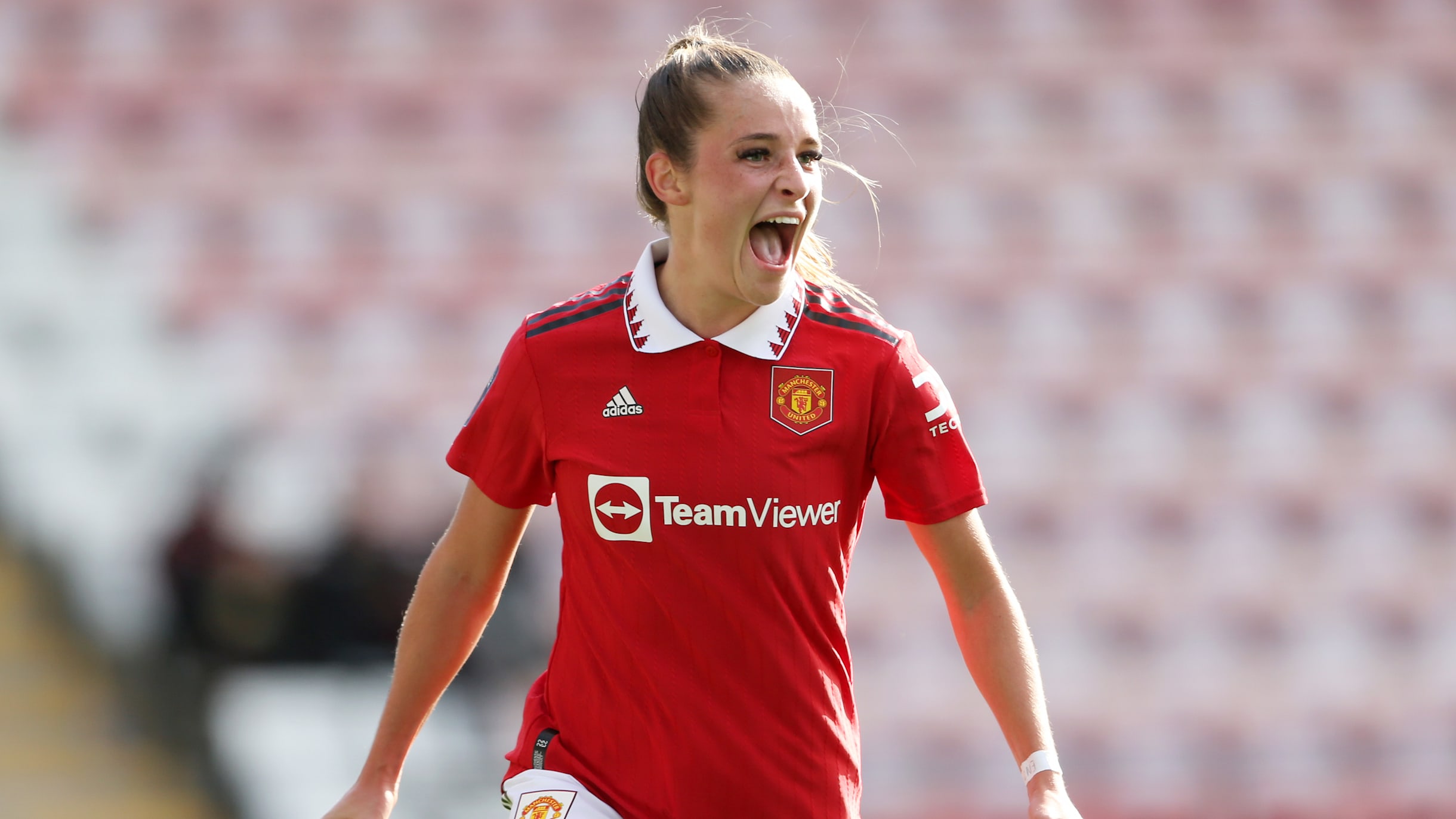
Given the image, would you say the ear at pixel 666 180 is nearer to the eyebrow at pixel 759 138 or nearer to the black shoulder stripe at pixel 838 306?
the eyebrow at pixel 759 138

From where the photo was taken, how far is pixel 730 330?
247 centimetres

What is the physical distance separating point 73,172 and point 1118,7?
5.33 meters

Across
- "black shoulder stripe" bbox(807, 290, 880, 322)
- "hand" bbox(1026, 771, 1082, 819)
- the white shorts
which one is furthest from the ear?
"hand" bbox(1026, 771, 1082, 819)

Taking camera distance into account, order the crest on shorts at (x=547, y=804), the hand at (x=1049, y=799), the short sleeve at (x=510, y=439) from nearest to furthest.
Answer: the hand at (x=1049, y=799)
the crest on shorts at (x=547, y=804)
the short sleeve at (x=510, y=439)

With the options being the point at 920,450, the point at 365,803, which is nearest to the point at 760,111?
the point at 920,450

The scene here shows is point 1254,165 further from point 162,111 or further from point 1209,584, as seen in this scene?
point 162,111

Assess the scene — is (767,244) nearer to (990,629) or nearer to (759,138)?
(759,138)

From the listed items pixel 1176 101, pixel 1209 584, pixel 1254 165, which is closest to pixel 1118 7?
pixel 1176 101

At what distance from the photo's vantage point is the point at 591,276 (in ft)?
23.7

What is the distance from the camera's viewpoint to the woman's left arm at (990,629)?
94.0 inches

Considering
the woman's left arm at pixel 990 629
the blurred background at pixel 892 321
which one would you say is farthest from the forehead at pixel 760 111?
the blurred background at pixel 892 321

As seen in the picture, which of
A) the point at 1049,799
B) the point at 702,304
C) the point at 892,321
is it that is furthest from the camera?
the point at 892,321

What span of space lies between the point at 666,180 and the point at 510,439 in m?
0.51

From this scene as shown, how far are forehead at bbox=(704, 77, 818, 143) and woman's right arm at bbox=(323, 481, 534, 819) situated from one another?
747mm
